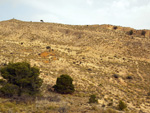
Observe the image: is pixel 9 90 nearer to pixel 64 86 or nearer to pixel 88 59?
pixel 64 86

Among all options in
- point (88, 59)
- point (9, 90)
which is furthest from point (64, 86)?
point (88, 59)

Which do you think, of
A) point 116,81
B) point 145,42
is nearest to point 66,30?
point 145,42

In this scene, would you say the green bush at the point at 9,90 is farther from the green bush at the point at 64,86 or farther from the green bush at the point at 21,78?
the green bush at the point at 64,86

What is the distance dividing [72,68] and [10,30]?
35.9 m

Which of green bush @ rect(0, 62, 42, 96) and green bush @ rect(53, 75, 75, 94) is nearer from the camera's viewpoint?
green bush @ rect(0, 62, 42, 96)

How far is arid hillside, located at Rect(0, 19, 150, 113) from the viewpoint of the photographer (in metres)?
19.0

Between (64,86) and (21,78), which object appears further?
(64,86)

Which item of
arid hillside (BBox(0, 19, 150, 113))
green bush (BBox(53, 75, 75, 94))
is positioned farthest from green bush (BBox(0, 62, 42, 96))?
green bush (BBox(53, 75, 75, 94))

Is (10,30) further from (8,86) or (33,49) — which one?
(8,86)

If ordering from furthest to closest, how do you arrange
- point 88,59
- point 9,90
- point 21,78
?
point 88,59
point 21,78
point 9,90

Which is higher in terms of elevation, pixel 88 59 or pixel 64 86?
pixel 88 59

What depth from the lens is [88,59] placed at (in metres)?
34.4

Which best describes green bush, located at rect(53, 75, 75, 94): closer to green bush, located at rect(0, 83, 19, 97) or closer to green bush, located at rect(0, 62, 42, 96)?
→ green bush, located at rect(0, 62, 42, 96)

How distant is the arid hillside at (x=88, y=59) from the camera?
18958 mm
